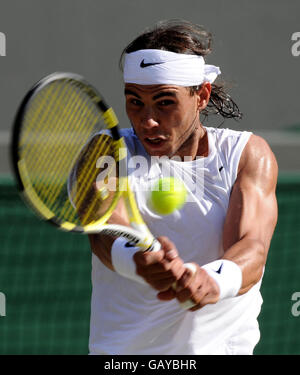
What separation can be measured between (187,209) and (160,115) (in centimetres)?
34

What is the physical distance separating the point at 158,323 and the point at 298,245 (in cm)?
191

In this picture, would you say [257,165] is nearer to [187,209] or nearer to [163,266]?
[187,209]

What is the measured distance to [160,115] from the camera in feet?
9.41

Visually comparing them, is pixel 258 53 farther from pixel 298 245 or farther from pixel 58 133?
pixel 58 133

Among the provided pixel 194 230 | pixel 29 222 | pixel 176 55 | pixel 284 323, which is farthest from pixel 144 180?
pixel 284 323

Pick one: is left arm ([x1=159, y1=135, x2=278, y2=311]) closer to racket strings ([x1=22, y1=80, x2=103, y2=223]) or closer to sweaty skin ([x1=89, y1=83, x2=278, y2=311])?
sweaty skin ([x1=89, y1=83, x2=278, y2=311])

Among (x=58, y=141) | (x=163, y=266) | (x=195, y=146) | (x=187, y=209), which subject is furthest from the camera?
(x=195, y=146)

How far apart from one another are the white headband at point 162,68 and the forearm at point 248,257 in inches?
23.8

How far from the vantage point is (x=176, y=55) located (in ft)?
9.83

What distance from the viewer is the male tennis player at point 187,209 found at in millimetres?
2869

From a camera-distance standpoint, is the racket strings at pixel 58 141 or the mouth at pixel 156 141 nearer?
the racket strings at pixel 58 141

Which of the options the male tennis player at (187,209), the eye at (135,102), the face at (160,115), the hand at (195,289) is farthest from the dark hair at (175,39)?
the hand at (195,289)

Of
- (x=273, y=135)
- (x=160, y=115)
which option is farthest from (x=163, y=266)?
(x=273, y=135)

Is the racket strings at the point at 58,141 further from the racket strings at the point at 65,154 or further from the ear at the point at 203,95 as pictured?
the ear at the point at 203,95
